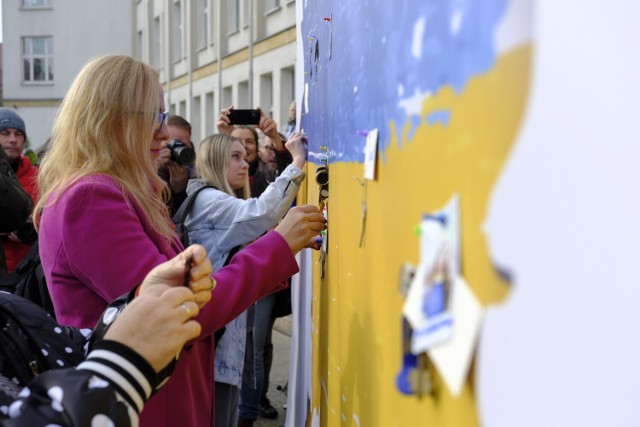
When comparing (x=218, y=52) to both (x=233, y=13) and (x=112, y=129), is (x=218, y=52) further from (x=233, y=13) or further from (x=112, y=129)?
(x=112, y=129)

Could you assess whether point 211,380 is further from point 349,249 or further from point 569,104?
point 569,104

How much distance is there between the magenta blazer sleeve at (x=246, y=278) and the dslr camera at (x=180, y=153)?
1.95 meters

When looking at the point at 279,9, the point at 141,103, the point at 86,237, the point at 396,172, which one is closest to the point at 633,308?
the point at 396,172

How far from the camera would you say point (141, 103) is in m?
1.75

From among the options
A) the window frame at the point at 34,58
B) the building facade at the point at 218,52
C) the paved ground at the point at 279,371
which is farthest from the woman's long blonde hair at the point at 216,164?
the window frame at the point at 34,58

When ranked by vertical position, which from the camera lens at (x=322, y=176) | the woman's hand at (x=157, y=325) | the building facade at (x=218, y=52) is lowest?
the woman's hand at (x=157, y=325)

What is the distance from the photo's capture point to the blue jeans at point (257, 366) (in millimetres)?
4137

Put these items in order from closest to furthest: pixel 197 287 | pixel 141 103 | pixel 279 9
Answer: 1. pixel 197 287
2. pixel 141 103
3. pixel 279 9

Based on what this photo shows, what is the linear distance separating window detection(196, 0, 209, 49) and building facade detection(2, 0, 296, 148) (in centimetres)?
3

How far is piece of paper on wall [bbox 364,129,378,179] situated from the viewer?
1264mm

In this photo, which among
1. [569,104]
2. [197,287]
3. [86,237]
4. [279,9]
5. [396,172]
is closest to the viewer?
[569,104]

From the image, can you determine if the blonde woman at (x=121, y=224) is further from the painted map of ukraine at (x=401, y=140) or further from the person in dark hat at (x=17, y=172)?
the person in dark hat at (x=17, y=172)

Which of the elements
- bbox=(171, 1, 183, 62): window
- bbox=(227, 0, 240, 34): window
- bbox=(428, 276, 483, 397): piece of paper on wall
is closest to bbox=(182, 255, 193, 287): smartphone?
bbox=(428, 276, 483, 397): piece of paper on wall

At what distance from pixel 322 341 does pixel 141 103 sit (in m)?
0.84
